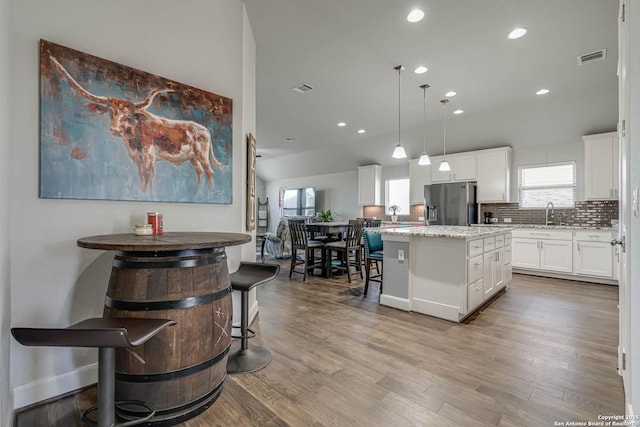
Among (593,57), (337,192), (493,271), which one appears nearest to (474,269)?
(493,271)

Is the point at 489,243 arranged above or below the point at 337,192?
below

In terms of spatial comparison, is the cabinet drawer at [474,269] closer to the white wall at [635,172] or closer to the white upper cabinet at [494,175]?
the white wall at [635,172]

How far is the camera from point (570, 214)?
16.8 feet

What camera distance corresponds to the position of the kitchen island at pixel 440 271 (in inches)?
112

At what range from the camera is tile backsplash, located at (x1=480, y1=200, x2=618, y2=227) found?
188 inches

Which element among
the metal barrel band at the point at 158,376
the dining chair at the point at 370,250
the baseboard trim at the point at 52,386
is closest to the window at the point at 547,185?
the dining chair at the point at 370,250

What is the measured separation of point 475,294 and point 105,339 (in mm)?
3072

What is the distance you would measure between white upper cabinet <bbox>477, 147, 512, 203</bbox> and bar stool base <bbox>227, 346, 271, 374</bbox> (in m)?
5.14

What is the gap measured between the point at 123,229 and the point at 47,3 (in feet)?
4.32

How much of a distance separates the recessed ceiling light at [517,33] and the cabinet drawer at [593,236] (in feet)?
10.9

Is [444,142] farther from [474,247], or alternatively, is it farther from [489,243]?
[474,247]

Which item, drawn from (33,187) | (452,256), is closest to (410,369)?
(452,256)

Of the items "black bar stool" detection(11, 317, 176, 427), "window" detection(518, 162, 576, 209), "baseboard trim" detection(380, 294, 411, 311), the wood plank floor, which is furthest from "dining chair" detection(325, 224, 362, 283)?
"black bar stool" detection(11, 317, 176, 427)

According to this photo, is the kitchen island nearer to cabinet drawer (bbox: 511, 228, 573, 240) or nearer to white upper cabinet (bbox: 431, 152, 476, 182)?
cabinet drawer (bbox: 511, 228, 573, 240)
